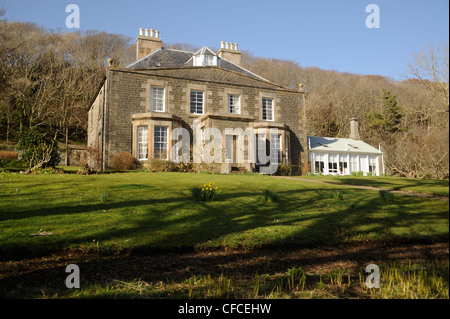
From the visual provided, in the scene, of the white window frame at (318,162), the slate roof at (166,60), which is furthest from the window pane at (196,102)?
the white window frame at (318,162)

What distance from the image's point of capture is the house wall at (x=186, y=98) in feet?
70.0

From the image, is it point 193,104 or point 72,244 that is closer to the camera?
point 72,244

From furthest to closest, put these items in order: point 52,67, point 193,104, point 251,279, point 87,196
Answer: point 52,67
point 193,104
point 87,196
point 251,279

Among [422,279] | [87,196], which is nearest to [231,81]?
[87,196]

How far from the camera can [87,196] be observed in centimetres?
807

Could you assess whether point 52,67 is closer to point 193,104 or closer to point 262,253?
point 193,104

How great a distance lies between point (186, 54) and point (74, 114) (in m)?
15.6

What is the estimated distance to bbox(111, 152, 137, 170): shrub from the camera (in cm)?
1995

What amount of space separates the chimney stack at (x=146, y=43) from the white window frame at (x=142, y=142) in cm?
915

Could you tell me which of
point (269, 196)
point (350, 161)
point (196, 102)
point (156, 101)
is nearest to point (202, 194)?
point (269, 196)

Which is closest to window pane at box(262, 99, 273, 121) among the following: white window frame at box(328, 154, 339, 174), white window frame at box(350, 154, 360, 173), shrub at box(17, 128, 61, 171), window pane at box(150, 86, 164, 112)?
white window frame at box(328, 154, 339, 174)

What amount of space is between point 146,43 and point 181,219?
24435mm

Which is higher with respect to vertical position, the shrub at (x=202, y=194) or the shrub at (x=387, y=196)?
the shrub at (x=202, y=194)

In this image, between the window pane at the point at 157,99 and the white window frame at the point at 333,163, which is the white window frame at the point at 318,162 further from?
the window pane at the point at 157,99
